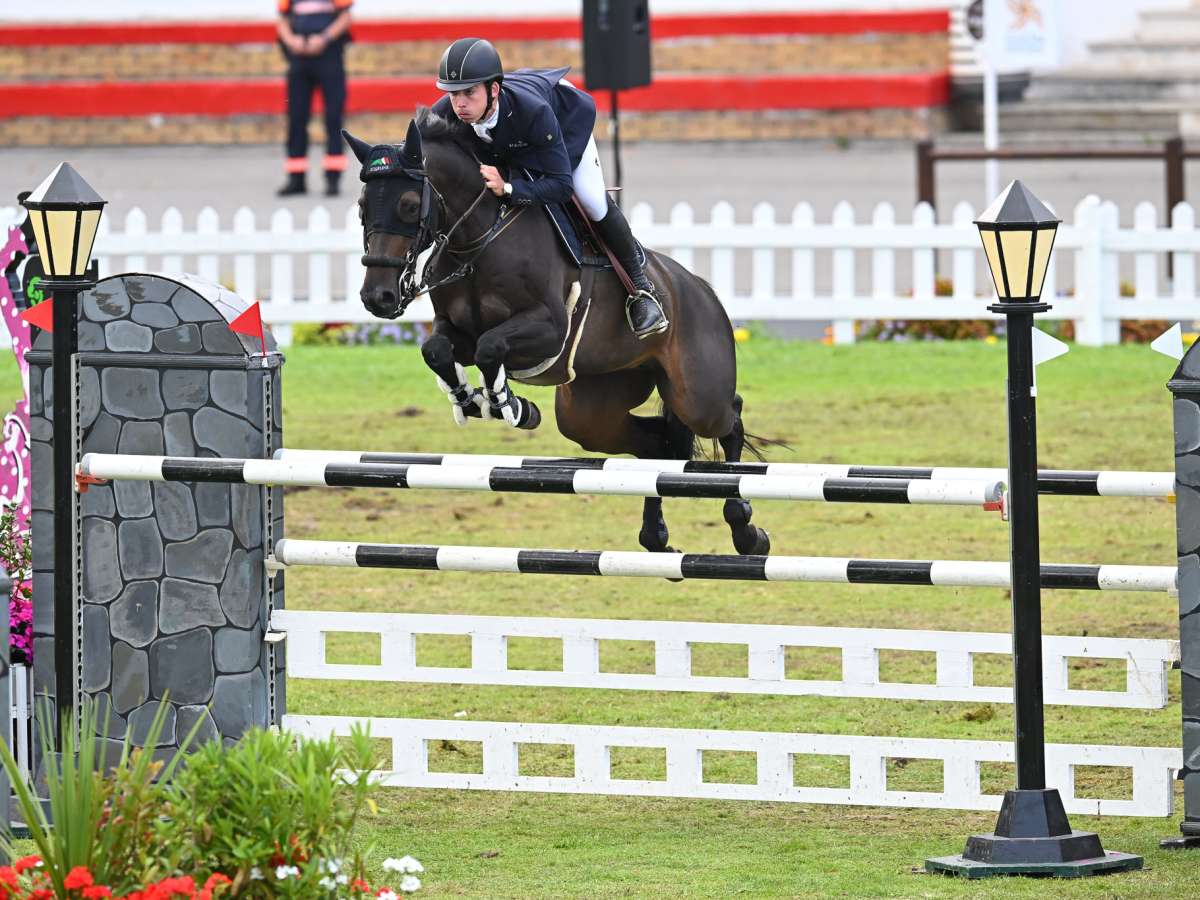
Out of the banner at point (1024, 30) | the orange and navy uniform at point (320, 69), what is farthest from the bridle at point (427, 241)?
the orange and navy uniform at point (320, 69)

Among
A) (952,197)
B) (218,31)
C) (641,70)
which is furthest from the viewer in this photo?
(218,31)

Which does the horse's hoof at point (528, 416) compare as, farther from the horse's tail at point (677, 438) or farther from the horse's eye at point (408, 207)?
the horse's tail at point (677, 438)

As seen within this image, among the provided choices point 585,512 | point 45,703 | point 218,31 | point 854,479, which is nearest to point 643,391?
point 854,479

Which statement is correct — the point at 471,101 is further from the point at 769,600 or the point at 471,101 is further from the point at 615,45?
the point at 615,45

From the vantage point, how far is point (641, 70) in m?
14.9

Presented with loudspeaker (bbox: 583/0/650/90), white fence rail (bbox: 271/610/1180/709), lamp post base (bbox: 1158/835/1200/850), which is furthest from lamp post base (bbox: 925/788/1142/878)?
loudspeaker (bbox: 583/0/650/90)

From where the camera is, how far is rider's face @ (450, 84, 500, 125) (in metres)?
6.16

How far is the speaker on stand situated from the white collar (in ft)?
27.6

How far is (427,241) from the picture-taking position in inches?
242

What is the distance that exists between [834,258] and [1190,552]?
29.0 ft

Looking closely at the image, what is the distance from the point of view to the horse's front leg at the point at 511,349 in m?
6.30

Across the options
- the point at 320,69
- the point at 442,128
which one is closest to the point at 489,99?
the point at 442,128

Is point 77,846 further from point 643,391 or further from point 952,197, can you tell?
point 952,197

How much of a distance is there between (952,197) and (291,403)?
8.54m
